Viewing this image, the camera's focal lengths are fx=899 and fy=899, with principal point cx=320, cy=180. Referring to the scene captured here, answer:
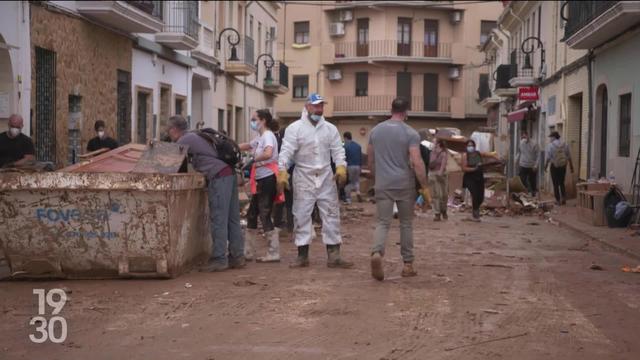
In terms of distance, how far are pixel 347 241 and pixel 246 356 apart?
760 centimetres

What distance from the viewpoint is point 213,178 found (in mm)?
9617

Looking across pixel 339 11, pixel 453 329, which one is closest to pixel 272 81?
pixel 339 11

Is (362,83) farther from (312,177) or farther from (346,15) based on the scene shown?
(312,177)

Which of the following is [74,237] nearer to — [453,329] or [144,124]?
[453,329]

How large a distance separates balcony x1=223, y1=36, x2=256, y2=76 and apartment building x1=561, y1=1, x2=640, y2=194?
13.1 m

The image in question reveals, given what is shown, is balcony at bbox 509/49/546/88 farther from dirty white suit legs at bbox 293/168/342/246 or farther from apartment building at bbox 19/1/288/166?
dirty white suit legs at bbox 293/168/342/246

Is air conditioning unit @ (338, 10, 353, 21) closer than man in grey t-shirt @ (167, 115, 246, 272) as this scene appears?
No

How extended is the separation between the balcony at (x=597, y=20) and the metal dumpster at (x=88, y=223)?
11652 mm

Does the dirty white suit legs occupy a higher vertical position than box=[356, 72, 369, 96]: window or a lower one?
lower

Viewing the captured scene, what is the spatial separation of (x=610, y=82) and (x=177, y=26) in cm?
1116

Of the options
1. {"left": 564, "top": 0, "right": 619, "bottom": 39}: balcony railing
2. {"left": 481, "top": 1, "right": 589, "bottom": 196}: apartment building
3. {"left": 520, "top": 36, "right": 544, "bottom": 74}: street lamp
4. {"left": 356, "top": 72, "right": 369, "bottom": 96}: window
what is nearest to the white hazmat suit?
{"left": 564, "top": 0, "right": 619, "bottom": 39}: balcony railing

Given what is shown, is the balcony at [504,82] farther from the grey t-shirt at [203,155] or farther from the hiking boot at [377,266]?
the hiking boot at [377,266]

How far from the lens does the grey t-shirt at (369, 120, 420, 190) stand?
9.25m

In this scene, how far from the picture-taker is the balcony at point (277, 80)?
40.8 meters
